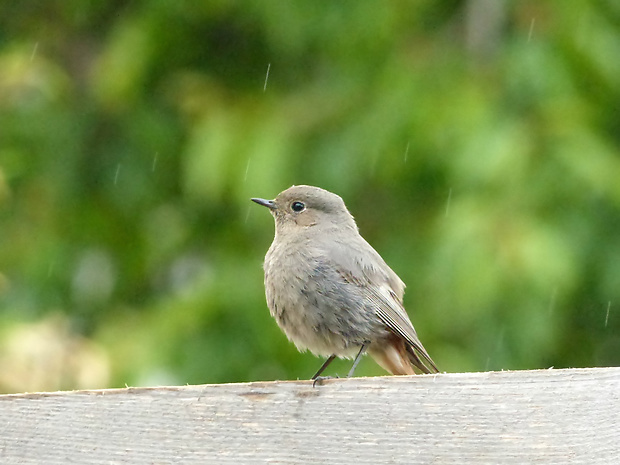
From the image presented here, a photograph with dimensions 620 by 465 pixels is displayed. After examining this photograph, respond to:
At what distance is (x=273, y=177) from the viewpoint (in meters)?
6.23

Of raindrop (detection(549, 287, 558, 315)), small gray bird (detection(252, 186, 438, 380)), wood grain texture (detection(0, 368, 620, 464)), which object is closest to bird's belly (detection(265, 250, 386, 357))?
small gray bird (detection(252, 186, 438, 380))

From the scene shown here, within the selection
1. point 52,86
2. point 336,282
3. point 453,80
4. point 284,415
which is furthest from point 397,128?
point 284,415

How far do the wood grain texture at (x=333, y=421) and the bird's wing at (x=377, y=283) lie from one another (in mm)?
1136

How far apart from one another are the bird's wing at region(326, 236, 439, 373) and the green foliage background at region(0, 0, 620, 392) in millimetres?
1332

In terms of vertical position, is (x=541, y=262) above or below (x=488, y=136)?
below

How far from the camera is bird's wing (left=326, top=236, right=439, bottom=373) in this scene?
4164 millimetres

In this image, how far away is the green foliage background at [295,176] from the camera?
19.8ft

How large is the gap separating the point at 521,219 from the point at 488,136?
0.50 meters

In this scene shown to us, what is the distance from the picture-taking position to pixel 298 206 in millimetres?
4707

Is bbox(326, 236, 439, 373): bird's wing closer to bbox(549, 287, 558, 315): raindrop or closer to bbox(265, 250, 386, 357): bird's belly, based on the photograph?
bbox(265, 250, 386, 357): bird's belly

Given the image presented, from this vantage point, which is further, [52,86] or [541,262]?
[52,86]

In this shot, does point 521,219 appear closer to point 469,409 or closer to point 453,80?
point 453,80

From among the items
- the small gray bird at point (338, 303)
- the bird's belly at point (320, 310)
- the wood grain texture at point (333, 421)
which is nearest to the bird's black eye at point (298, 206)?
the small gray bird at point (338, 303)

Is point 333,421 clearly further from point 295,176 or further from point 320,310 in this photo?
point 295,176
